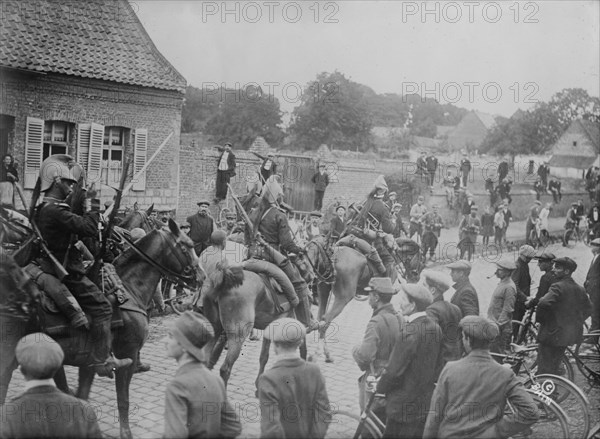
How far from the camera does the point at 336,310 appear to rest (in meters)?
10.4

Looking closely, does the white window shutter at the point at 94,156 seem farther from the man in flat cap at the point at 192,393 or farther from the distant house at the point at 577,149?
the distant house at the point at 577,149

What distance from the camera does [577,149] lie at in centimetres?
1560

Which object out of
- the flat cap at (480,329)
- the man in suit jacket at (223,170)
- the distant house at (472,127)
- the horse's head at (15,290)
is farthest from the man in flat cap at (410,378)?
the distant house at (472,127)

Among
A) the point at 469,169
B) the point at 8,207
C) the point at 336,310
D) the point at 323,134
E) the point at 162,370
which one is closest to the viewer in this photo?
the point at 8,207

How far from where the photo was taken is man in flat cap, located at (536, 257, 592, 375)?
25.5 ft

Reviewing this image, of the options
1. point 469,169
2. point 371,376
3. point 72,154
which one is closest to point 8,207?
point 72,154

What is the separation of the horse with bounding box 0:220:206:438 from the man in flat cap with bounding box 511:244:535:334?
4.87 m

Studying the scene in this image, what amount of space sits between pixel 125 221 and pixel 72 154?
1218 millimetres

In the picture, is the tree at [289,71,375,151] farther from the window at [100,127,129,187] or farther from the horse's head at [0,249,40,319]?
the horse's head at [0,249,40,319]

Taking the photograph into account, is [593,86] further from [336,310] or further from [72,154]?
[72,154]

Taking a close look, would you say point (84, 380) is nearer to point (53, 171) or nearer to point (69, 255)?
point (69, 255)

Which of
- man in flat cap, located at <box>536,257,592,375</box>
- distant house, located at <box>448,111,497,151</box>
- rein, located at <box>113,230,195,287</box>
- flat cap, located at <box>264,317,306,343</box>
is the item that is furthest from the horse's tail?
distant house, located at <box>448,111,497,151</box>

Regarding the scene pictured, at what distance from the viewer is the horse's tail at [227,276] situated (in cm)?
746

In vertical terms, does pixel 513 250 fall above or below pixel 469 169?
below
